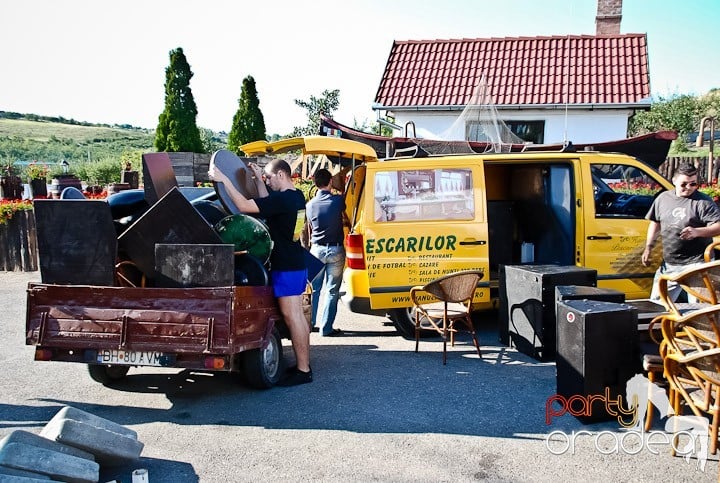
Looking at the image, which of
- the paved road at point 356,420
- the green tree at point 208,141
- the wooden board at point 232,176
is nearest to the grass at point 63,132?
the green tree at point 208,141

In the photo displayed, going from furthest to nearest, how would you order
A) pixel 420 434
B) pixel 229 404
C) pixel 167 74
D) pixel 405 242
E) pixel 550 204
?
pixel 167 74 → pixel 550 204 → pixel 405 242 → pixel 229 404 → pixel 420 434

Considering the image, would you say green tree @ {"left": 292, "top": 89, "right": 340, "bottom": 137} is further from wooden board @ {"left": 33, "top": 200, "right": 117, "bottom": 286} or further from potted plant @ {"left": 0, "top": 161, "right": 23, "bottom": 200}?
wooden board @ {"left": 33, "top": 200, "right": 117, "bottom": 286}

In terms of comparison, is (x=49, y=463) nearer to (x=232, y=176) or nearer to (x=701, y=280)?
(x=232, y=176)

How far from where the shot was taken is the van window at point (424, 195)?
269 inches

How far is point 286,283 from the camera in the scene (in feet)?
17.9

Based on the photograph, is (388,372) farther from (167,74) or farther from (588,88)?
(167,74)

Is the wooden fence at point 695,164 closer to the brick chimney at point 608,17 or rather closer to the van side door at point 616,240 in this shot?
the brick chimney at point 608,17

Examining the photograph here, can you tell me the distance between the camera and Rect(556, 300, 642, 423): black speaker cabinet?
4453 millimetres

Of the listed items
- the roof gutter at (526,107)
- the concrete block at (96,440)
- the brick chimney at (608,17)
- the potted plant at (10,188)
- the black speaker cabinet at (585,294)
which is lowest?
the concrete block at (96,440)

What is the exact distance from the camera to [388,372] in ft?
19.4

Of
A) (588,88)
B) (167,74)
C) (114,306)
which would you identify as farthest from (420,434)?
(167,74)

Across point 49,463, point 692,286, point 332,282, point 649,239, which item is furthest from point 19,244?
point 692,286

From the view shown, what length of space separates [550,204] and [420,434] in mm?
3993

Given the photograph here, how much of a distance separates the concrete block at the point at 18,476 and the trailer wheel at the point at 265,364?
2.15m
